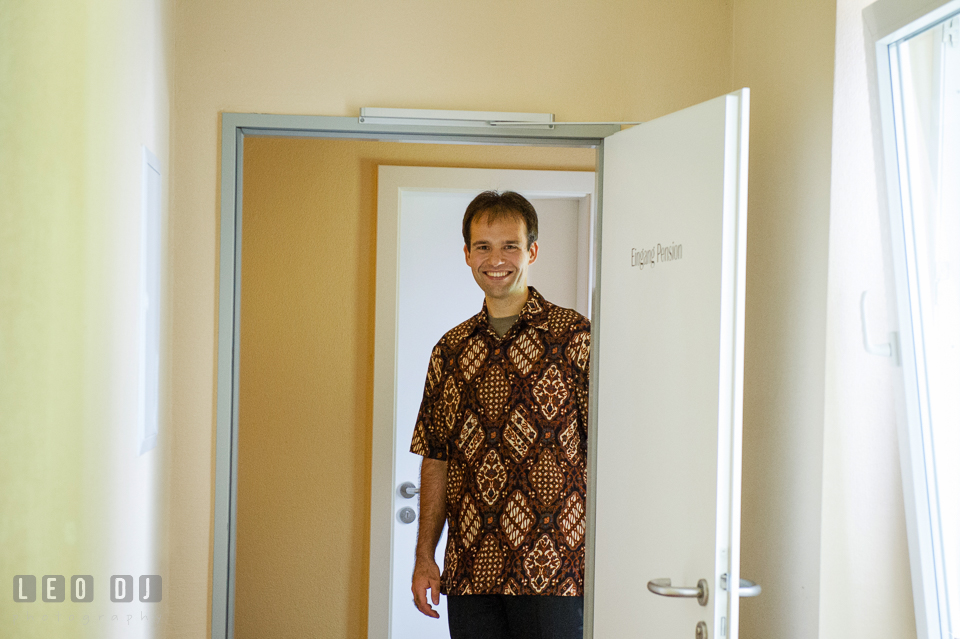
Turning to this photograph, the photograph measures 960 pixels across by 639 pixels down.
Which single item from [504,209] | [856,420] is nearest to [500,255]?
[504,209]

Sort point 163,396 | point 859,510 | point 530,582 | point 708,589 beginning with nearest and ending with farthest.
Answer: point 708,589 < point 859,510 < point 163,396 < point 530,582

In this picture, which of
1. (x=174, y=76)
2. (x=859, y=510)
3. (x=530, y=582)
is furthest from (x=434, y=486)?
(x=174, y=76)

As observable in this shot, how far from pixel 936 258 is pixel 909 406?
0.29m

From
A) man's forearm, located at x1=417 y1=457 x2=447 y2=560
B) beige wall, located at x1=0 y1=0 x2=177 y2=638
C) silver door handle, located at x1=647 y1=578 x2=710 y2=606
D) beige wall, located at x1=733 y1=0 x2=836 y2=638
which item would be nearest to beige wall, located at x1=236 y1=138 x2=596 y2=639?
man's forearm, located at x1=417 y1=457 x2=447 y2=560

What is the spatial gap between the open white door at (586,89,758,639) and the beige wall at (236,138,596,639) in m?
0.80

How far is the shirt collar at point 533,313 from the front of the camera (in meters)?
2.38

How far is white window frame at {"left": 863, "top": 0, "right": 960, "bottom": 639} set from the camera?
1.53 metres

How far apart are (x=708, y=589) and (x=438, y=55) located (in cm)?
147

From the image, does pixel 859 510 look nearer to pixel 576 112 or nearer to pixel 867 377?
pixel 867 377

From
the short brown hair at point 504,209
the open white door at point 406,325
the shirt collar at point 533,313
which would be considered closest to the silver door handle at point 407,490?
the open white door at point 406,325

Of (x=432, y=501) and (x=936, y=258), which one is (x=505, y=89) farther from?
(x=432, y=501)

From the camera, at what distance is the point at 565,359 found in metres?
2.29

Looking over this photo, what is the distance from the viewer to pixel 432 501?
2.44 metres

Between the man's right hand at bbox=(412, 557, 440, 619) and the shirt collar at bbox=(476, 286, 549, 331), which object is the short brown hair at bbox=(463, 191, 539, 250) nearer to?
the shirt collar at bbox=(476, 286, 549, 331)
